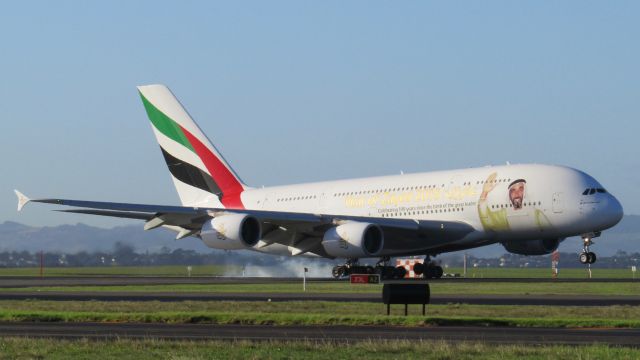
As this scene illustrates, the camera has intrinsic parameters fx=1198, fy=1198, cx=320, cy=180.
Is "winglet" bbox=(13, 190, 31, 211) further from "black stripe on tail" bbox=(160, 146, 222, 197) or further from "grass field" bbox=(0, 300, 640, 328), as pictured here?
"grass field" bbox=(0, 300, 640, 328)

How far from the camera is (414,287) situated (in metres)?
30.2

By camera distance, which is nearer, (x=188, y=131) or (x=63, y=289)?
(x=63, y=289)

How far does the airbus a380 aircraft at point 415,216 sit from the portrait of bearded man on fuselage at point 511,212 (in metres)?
0.05

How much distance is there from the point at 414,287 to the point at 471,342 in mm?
7280

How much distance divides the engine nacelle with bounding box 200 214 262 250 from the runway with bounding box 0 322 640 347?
27.8m

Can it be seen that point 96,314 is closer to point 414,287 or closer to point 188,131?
point 414,287

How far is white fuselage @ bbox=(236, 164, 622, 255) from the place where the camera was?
2149 inches

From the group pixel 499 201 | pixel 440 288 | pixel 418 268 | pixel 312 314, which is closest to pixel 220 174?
pixel 418 268

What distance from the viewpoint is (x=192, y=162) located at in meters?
70.5

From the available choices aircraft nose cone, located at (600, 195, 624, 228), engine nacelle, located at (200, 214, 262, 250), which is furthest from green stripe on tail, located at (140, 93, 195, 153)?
aircraft nose cone, located at (600, 195, 624, 228)

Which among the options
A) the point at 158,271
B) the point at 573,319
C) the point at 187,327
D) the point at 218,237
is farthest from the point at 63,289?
the point at 158,271

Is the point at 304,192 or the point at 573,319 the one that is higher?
the point at 304,192

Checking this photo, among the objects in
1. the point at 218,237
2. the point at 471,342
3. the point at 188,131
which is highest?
the point at 188,131

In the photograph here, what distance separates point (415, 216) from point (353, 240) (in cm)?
471
